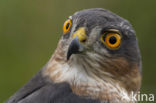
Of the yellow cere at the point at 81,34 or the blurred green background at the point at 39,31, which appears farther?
the blurred green background at the point at 39,31

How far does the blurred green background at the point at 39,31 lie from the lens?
6289mm

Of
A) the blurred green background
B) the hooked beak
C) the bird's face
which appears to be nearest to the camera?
the hooked beak

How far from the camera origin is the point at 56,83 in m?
3.14

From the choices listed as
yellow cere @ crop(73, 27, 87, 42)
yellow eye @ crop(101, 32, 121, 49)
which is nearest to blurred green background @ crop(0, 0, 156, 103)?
yellow eye @ crop(101, 32, 121, 49)

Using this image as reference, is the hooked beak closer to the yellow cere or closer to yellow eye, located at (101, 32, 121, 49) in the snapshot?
the yellow cere

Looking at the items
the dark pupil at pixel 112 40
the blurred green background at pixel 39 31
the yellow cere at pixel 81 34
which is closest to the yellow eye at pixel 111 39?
the dark pupil at pixel 112 40

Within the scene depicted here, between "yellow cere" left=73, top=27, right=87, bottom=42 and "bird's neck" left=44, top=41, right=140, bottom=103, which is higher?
"yellow cere" left=73, top=27, right=87, bottom=42

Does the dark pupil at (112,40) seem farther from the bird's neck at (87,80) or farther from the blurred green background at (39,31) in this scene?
the blurred green background at (39,31)

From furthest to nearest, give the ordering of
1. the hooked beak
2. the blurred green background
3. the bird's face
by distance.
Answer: the blurred green background → the bird's face → the hooked beak

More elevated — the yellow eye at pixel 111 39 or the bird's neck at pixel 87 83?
the yellow eye at pixel 111 39

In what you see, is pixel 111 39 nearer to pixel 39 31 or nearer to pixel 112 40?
pixel 112 40

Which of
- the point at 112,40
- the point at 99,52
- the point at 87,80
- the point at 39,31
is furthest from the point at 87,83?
the point at 39,31

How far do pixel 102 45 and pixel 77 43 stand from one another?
283 millimetres

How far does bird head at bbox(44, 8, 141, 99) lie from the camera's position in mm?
3068
